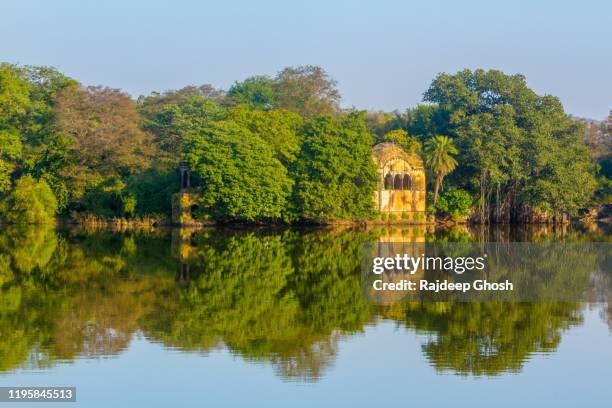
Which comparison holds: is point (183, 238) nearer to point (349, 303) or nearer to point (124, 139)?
point (124, 139)

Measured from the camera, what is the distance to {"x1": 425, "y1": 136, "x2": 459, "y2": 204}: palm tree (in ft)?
193

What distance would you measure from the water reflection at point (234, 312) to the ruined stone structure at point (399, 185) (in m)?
22.5

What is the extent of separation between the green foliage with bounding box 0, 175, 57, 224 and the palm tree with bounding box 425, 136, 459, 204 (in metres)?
22.7

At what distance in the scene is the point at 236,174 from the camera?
52.3 metres

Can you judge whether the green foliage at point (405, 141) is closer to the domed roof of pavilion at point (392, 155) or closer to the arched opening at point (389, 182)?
the domed roof of pavilion at point (392, 155)

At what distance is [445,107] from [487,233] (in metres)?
14.0

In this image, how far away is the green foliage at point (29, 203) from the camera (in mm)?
55312

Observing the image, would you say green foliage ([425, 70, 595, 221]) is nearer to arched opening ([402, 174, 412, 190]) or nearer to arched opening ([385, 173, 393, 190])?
arched opening ([402, 174, 412, 190])

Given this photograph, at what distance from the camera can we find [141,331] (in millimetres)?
19641

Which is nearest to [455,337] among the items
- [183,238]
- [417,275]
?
[417,275]

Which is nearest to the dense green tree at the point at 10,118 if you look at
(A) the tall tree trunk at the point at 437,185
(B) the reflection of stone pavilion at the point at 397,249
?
(B) the reflection of stone pavilion at the point at 397,249

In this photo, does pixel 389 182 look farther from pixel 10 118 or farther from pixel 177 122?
pixel 10 118

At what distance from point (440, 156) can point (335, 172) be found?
8049 millimetres

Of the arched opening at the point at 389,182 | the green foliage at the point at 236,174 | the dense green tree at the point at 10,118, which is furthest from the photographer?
the arched opening at the point at 389,182
